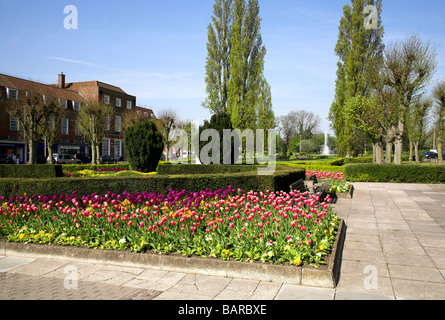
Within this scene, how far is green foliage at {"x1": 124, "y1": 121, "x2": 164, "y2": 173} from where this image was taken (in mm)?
17016

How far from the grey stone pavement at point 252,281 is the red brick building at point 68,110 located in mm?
26242

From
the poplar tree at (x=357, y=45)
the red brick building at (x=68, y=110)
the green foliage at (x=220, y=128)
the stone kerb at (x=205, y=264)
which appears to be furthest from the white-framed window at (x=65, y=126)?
the stone kerb at (x=205, y=264)

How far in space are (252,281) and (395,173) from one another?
14236 mm

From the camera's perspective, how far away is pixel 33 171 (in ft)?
55.4

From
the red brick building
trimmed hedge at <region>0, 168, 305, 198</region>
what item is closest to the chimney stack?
the red brick building

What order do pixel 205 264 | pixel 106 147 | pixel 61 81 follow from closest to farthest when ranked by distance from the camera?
pixel 205 264, pixel 61 81, pixel 106 147

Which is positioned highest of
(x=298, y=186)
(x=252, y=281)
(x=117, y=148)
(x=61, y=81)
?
(x=61, y=81)

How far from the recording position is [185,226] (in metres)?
5.41

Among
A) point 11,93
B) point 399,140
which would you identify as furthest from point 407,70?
point 11,93

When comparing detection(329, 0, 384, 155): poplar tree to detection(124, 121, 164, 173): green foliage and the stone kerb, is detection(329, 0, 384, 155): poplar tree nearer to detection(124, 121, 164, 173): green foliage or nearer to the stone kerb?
detection(124, 121, 164, 173): green foliage

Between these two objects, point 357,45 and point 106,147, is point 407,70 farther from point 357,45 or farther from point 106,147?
point 106,147

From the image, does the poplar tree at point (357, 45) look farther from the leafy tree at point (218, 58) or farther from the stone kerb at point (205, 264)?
the stone kerb at point (205, 264)

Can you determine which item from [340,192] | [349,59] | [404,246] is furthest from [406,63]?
[404,246]

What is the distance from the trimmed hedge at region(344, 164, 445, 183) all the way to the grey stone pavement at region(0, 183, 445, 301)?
34.2ft
